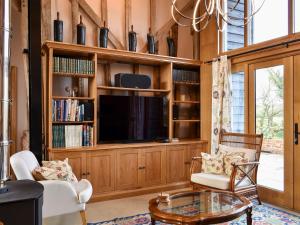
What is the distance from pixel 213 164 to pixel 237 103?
126 centimetres

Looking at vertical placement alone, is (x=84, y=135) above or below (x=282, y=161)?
above

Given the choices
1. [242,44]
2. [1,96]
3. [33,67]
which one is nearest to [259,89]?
[242,44]

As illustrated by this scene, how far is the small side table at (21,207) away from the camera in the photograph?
187 cm

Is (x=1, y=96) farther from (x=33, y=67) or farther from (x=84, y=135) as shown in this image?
(x=84, y=135)

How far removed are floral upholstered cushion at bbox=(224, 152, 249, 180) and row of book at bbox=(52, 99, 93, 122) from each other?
2076mm

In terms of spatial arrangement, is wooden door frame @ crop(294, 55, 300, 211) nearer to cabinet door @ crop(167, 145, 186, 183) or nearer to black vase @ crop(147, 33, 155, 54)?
cabinet door @ crop(167, 145, 186, 183)

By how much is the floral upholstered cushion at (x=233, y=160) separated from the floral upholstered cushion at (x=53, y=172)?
2.02m

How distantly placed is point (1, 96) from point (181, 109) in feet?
12.3

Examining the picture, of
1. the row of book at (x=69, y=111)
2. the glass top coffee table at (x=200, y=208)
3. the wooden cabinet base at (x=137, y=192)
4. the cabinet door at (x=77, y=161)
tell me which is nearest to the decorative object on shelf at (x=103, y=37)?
the row of book at (x=69, y=111)

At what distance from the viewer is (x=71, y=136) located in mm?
4043

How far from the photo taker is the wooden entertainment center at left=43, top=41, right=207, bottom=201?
3.97 m

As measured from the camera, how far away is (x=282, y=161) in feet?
12.8

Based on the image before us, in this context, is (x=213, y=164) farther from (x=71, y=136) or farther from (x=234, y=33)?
(x=234, y=33)

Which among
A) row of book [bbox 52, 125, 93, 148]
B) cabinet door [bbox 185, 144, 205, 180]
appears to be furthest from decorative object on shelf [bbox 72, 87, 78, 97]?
cabinet door [bbox 185, 144, 205, 180]
